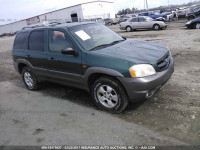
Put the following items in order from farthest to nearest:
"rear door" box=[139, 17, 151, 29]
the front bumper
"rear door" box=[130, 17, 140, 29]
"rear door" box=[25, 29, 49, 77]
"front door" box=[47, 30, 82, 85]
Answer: "rear door" box=[130, 17, 140, 29] → "rear door" box=[139, 17, 151, 29] → "rear door" box=[25, 29, 49, 77] → "front door" box=[47, 30, 82, 85] → the front bumper

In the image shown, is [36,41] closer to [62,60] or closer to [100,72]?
[62,60]

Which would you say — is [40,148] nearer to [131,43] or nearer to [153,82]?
[153,82]

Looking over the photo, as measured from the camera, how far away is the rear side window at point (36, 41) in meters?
4.84

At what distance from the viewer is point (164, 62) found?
3766mm

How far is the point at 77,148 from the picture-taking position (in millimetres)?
2955

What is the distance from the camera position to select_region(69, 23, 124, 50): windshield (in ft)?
13.4

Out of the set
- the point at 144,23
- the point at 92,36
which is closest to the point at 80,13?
the point at 144,23

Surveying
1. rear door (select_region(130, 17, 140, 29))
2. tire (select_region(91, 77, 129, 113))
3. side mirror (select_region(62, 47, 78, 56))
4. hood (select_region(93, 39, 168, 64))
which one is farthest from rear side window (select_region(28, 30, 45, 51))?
rear door (select_region(130, 17, 140, 29))

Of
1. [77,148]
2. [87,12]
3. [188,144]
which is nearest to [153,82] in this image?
[188,144]

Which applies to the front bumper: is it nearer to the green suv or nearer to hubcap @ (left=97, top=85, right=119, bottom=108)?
the green suv

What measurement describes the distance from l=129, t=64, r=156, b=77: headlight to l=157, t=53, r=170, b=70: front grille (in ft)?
0.95

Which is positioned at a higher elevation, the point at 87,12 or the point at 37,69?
the point at 87,12

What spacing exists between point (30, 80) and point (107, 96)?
9.78 ft

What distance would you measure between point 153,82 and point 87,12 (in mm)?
58202
